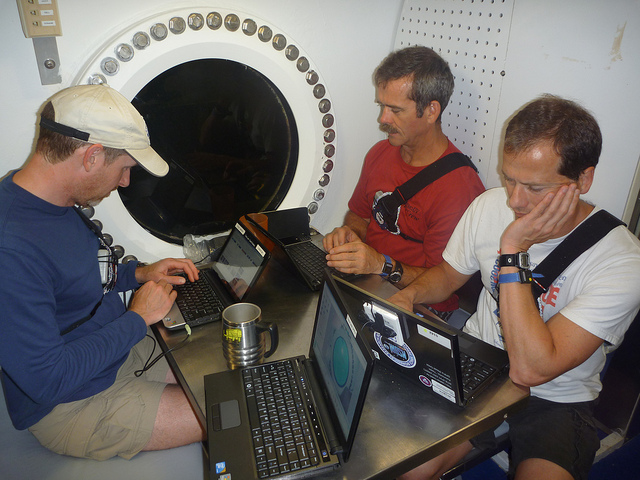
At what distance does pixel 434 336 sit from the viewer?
1176 millimetres

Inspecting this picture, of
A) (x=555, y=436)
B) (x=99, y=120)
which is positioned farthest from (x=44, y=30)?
(x=555, y=436)

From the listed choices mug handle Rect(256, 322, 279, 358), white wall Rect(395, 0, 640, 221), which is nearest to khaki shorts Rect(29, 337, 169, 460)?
mug handle Rect(256, 322, 279, 358)

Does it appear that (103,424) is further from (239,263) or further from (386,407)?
(386,407)

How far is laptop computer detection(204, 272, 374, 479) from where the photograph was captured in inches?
42.9

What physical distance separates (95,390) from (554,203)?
59.0 inches

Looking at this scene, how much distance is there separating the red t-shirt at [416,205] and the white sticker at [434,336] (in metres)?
0.91

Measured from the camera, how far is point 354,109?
255cm

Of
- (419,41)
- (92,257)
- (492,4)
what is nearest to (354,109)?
(419,41)

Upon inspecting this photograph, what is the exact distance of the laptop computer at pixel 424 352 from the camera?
1187 mm

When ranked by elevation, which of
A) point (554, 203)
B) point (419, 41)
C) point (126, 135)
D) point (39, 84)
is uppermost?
point (419, 41)

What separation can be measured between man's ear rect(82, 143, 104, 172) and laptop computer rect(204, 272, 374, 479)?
0.69 metres

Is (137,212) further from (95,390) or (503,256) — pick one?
(503,256)

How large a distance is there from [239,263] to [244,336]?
1.59 feet

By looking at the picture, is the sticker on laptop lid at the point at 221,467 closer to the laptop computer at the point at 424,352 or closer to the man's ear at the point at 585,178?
the laptop computer at the point at 424,352
